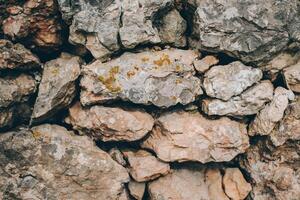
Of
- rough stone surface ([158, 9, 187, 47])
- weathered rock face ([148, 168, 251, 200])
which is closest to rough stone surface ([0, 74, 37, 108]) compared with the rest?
rough stone surface ([158, 9, 187, 47])

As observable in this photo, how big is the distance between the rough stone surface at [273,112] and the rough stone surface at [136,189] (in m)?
3.99

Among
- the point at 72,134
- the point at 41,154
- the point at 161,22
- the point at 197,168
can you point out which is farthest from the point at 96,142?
the point at 161,22

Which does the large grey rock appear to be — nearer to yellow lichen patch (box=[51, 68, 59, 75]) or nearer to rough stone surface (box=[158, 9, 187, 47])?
A: rough stone surface (box=[158, 9, 187, 47])

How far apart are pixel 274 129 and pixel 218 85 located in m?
2.23

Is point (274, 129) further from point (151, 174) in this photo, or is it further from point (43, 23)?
point (43, 23)

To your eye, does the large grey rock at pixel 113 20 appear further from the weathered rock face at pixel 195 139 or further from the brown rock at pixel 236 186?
the brown rock at pixel 236 186

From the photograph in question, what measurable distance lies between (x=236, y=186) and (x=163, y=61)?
4.74 m

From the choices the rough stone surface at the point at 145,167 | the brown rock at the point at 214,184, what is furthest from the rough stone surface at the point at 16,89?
the brown rock at the point at 214,184

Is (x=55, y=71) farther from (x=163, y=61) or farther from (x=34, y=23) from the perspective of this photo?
(x=163, y=61)

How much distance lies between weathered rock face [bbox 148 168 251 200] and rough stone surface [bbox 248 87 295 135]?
1.98m

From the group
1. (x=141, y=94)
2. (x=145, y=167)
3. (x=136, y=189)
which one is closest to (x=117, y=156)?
(x=145, y=167)

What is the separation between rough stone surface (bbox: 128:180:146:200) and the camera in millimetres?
12719

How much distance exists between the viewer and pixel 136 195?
12719 mm

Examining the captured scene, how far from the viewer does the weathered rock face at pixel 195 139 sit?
1237 cm
